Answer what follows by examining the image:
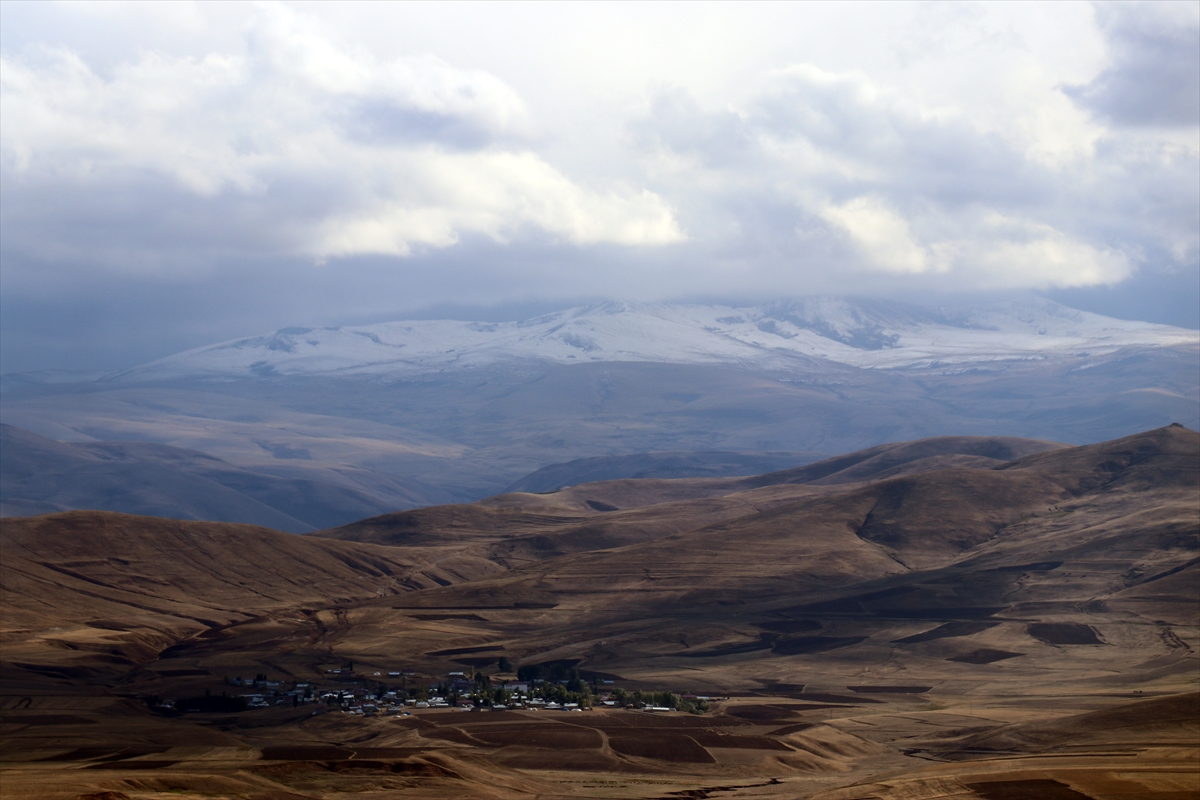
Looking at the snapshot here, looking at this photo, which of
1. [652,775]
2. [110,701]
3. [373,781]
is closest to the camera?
[373,781]

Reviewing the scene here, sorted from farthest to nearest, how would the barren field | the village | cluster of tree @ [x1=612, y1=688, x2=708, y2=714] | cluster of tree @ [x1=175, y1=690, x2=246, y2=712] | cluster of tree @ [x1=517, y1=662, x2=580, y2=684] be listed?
cluster of tree @ [x1=517, y1=662, x2=580, y2=684] < cluster of tree @ [x1=612, y1=688, x2=708, y2=714] < cluster of tree @ [x1=175, y1=690, x2=246, y2=712] < the village < the barren field

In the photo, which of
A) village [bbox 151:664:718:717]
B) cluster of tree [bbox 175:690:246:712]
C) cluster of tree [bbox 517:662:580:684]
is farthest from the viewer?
cluster of tree [bbox 517:662:580:684]

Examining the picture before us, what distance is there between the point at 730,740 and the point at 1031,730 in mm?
23369

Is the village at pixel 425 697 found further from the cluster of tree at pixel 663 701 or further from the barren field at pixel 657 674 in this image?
the barren field at pixel 657 674

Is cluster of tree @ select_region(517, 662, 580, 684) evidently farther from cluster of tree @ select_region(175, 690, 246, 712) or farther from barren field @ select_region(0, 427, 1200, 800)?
cluster of tree @ select_region(175, 690, 246, 712)

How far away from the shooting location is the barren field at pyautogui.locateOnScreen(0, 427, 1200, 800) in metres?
82.8

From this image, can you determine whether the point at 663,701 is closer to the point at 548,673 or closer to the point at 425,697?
the point at 425,697

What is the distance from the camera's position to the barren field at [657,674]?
82812 mm

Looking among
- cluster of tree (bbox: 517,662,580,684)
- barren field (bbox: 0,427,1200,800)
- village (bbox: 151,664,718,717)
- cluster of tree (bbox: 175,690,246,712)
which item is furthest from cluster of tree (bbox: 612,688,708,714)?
cluster of tree (bbox: 175,690,246,712)

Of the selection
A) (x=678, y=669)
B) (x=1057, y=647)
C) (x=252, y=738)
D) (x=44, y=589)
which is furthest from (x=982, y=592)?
(x=44, y=589)

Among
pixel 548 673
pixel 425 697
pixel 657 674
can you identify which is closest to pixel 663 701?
pixel 657 674

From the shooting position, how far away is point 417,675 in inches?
5487

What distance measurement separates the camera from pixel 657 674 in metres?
143

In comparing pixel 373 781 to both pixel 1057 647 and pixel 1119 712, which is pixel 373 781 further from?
pixel 1057 647
